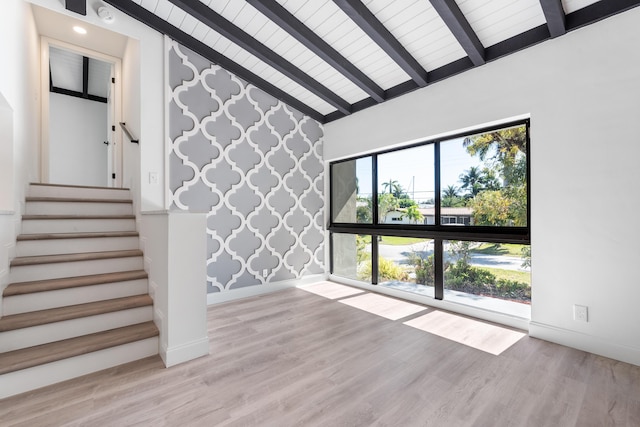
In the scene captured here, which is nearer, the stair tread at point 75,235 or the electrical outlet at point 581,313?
the electrical outlet at point 581,313

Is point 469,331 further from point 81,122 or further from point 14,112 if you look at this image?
point 81,122

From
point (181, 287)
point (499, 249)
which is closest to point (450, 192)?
point (499, 249)

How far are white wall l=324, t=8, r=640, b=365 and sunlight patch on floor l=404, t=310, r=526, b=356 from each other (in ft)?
0.82

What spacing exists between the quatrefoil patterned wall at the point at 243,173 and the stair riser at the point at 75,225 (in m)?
0.55

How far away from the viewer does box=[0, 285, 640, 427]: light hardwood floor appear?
1459 millimetres

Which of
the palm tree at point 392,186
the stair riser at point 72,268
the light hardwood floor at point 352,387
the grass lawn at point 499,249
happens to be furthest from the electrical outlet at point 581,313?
the stair riser at point 72,268

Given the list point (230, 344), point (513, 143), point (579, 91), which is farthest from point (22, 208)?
point (579, 91)

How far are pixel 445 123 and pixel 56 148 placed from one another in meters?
6.09

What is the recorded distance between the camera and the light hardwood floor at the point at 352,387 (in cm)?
146

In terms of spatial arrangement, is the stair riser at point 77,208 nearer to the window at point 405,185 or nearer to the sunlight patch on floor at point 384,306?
the sunlight patch on floor at point 384,306

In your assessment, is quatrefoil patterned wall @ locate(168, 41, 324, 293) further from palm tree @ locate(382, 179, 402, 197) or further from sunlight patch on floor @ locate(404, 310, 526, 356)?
sunlight patch on floor @ locate(404, 310, 526, 356)

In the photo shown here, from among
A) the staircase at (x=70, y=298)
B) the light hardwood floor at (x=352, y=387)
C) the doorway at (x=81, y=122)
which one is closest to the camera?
the light hardwood floor at (x=352, y=387)

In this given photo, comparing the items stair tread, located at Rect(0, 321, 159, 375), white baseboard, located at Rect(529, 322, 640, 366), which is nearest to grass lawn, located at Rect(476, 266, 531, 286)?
white baseboard, located at Rect(529, 322, 640, 366)

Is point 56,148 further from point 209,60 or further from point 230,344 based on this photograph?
point 230,344
